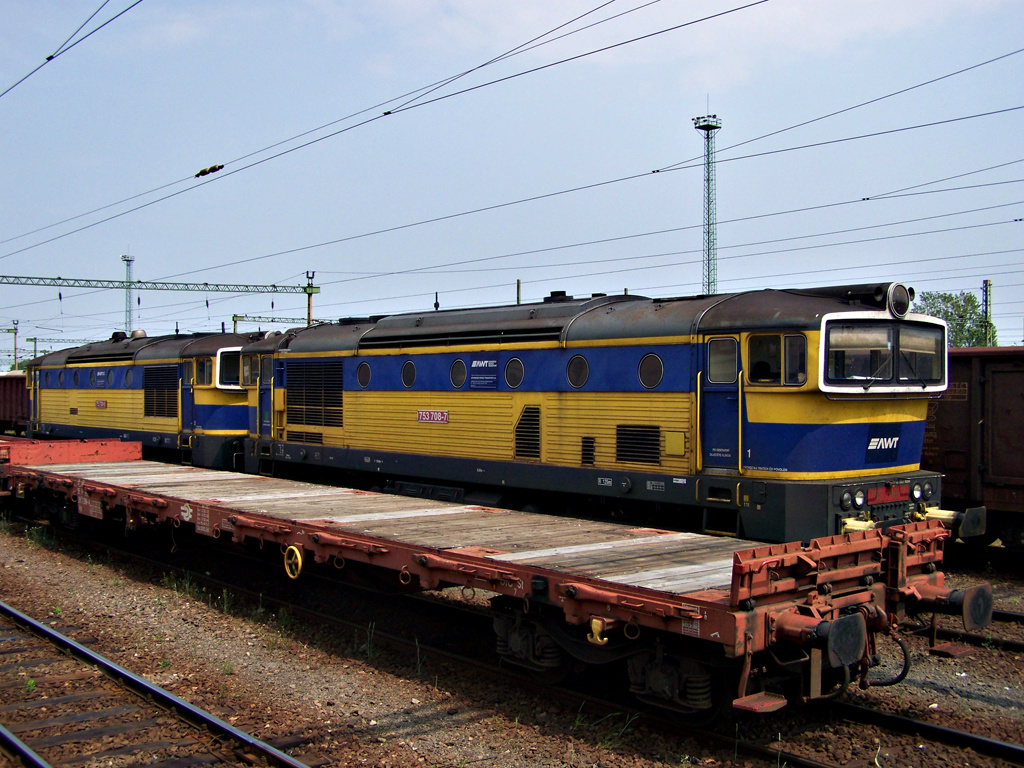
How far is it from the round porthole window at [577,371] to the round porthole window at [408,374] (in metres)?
3.42

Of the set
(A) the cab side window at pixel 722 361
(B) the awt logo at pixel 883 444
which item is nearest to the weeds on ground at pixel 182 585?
(A) the cab side window at pixel 722 361

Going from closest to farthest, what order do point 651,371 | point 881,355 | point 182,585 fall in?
1. point 881,355
2. point 651,371
3. point 182,585

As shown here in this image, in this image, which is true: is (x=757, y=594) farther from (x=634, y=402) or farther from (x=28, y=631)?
(x=28, y=631)

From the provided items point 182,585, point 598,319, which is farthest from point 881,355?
point 182,585

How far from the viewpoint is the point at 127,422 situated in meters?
23.9

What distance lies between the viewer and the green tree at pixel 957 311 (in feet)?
196

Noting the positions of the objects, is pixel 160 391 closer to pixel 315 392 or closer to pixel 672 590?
pixel 315 392

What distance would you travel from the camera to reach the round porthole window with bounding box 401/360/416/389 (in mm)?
14789

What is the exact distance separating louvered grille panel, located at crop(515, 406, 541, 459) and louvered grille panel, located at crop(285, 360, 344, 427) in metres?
4.74

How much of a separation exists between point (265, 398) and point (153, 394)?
20.4 feet

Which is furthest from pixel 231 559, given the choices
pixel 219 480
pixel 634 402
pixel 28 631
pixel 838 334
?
pixel 838 334

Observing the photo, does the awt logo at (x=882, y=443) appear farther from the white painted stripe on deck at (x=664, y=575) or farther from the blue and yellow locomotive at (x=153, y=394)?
the blue and yellow locomotive at (x=153, y=394)

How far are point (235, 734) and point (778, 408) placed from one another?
6653mm

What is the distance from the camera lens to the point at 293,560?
28.9 ft
